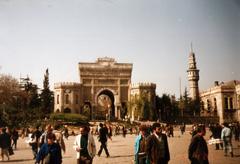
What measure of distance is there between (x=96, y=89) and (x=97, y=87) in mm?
499

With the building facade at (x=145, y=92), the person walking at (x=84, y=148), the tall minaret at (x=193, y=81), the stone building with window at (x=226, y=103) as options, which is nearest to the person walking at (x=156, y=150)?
the person walking at (x=84, y=148)

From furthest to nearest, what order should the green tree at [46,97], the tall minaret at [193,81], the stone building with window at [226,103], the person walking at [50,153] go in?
the tall minaret at [193,81], the stone building with window at [226,103], the green tree at [46,97], the person walking at [50,153]

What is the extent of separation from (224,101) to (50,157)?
221ft

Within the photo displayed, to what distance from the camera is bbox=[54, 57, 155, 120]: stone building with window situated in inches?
2589

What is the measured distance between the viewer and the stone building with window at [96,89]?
216 feet

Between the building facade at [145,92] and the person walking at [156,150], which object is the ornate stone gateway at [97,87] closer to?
the building facade at [145,92]

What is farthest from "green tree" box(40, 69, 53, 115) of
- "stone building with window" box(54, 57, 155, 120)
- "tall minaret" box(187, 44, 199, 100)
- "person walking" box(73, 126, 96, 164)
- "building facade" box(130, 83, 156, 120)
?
"person walking" box(73, 126, 96, 164)

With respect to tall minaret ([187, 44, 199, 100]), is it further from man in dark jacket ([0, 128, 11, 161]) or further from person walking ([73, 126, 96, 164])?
person walking ([73, 126, 96, 164])

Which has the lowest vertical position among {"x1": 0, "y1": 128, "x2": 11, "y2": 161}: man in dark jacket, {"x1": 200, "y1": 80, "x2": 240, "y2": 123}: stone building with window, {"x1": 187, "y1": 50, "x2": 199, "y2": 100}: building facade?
{"x1": 0, "y1": 128, "x2": 11, "y2": 161}: man in dark jacket

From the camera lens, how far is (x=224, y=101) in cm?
7088

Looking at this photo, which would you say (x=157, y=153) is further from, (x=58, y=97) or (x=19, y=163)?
(x=58, y=97)

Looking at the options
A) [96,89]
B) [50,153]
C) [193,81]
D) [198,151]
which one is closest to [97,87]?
[96,89]

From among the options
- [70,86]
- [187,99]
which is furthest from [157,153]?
[187,99]

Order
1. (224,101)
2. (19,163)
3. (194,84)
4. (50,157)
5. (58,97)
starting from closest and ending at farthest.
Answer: (50,157) → (19,163) → (58,97) → (224,101) → (194,84)
